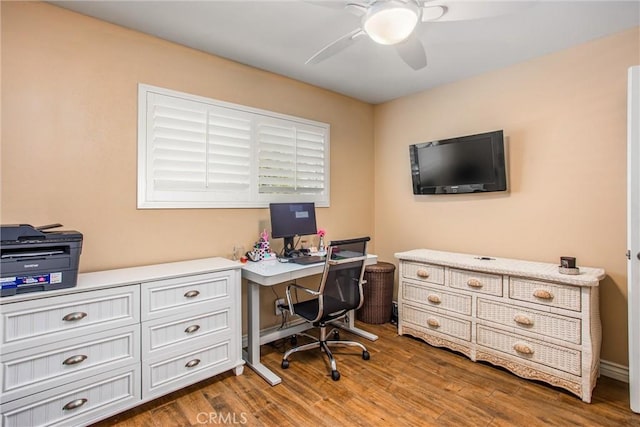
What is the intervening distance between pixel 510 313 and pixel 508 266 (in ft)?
1.18

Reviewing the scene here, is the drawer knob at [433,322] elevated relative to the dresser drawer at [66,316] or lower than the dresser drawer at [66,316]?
lower

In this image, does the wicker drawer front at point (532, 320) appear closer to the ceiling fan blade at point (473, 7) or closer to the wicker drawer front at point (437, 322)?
the wicker drawer front at point (437, 322)

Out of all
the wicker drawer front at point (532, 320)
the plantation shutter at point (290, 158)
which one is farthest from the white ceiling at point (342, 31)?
the wicker drawer front at point (532, 320)

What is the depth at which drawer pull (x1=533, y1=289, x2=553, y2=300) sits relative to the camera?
2.24 m

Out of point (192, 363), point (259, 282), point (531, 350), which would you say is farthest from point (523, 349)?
point (192, 363)

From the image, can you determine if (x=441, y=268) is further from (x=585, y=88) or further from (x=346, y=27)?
(x=346, y=27)

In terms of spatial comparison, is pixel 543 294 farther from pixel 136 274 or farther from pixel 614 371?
pixel 136 274

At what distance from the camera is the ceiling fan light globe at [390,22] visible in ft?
5.10

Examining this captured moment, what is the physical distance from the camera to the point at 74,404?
1.75 m

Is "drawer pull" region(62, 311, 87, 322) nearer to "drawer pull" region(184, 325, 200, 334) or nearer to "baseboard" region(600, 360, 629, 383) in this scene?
"drawer pull" region(184, 325, 200, 334)

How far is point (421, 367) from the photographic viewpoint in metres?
2.55

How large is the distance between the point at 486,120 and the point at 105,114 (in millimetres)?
3245

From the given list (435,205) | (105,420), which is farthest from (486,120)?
(105,420)

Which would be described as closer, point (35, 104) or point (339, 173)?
point (35, 104)
